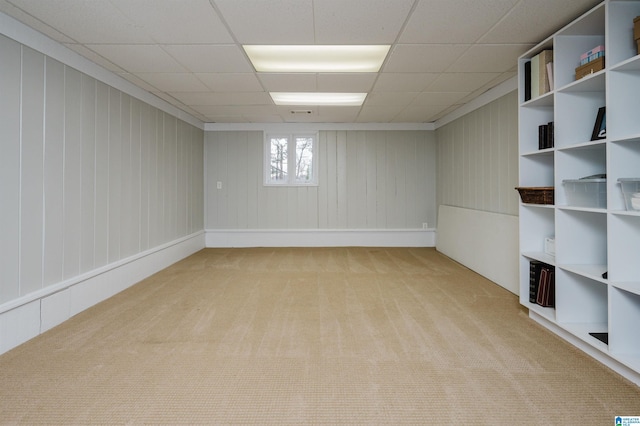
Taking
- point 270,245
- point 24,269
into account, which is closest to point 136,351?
point 24,269

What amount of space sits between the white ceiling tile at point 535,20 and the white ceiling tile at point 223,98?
270 centimetres

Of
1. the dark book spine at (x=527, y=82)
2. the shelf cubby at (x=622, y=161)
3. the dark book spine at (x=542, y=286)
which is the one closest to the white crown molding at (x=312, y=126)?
the dark book spine at (x=527, y=82)

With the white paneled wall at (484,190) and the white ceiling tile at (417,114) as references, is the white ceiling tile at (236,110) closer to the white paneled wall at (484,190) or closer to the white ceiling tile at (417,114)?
the white ceiling tile at (417,114)

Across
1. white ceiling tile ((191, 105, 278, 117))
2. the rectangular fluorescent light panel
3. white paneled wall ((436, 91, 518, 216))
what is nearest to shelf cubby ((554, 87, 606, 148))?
white paneled wall ((436, 91, 518, 216))

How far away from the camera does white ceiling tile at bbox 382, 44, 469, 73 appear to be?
9.41 ft

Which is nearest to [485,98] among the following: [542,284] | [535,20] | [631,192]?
[535,20]

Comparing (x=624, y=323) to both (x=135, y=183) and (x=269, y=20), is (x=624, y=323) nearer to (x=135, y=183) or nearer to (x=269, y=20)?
(x=269, y=20)

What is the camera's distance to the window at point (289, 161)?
6371 millimetres

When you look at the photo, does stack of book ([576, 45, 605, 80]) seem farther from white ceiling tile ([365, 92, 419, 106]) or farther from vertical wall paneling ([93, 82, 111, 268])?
vertical wall paneling ([93, 82, 111, 268])

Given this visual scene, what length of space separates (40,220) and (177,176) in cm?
265

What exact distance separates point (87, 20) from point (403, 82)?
2948 mm

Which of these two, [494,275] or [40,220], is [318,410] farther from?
[494,275]

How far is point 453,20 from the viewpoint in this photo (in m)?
2.42

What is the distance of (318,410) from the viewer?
1.65m
